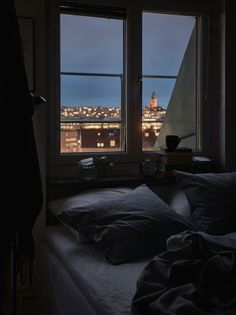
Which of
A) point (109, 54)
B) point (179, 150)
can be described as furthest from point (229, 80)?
point (109, 54)

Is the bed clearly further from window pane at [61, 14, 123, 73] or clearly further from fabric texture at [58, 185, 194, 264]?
window pane at [61, 14, 123, 73]

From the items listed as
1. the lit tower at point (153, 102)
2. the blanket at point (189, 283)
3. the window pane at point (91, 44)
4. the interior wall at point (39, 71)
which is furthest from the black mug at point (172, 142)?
the blanket at point (189, 283)

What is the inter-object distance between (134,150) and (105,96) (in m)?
0.46

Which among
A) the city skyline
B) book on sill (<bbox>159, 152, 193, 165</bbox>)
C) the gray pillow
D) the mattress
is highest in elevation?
the city skyline

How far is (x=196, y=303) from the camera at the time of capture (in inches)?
55.5

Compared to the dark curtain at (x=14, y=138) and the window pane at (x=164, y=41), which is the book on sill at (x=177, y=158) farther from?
the dark curtain at (x=14, y=138)

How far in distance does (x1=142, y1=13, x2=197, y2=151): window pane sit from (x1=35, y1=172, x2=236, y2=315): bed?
0.57 metres

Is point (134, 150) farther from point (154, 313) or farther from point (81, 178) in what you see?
point (154, 313)

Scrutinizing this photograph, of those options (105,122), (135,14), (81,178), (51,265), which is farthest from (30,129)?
(135,14)

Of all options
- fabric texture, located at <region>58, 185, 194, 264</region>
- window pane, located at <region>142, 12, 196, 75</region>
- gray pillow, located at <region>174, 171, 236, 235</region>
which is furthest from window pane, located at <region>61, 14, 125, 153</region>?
fabric texture, located at <region>58, 185, 194, 264</region>

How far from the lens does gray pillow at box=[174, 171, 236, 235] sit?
2592 millimetres

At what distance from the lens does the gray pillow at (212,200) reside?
2592 mm

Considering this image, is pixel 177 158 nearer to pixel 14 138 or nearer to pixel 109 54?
pixel 109 54

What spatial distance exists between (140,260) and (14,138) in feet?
3.48
